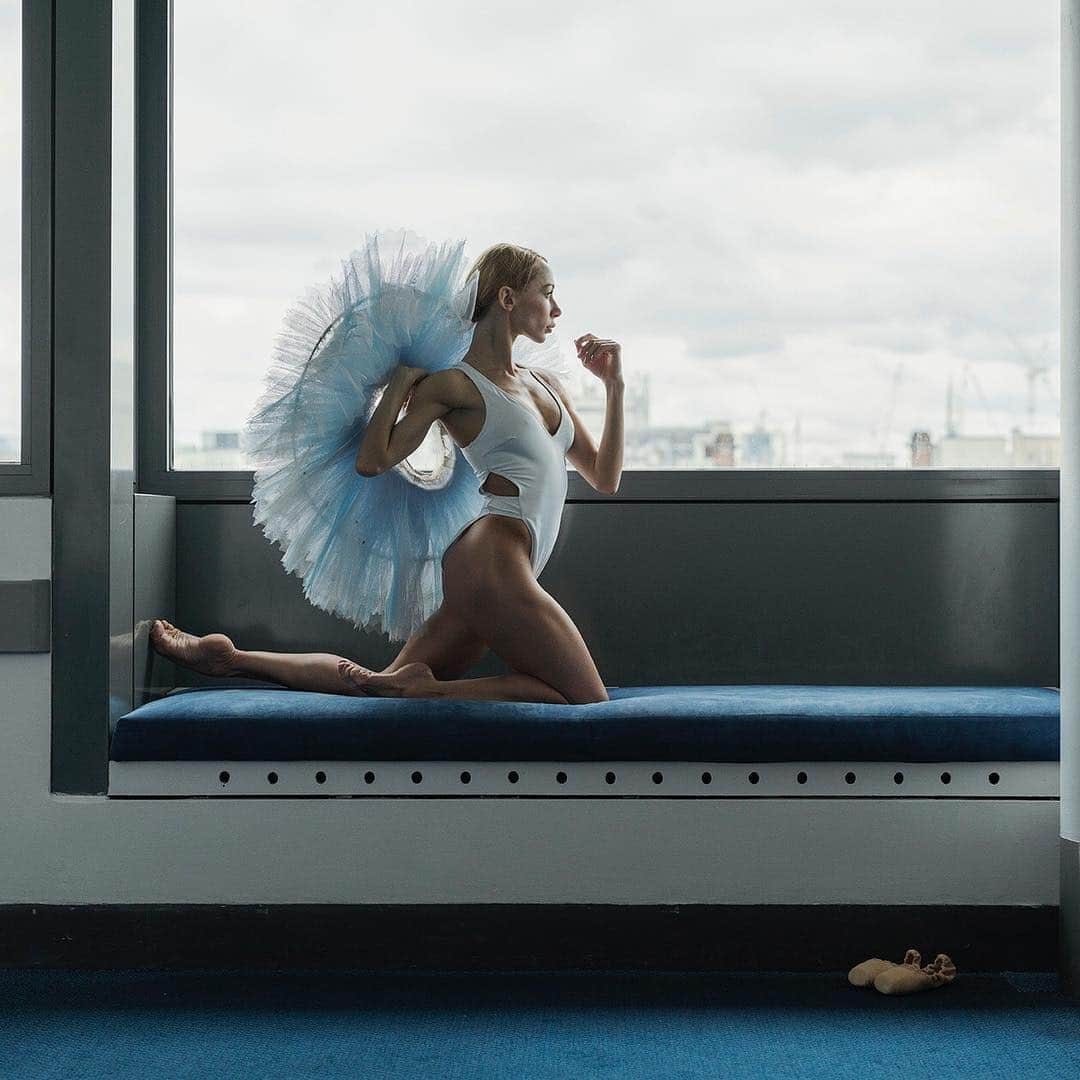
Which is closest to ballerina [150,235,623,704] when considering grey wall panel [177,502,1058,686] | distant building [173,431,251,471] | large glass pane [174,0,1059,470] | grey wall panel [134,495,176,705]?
grey wall panel [134,495,176,705]

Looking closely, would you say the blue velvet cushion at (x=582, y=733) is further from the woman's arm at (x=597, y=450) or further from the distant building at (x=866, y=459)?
the distant building at (x=866, y=459)

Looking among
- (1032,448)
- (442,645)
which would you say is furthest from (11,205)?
(1032,448)

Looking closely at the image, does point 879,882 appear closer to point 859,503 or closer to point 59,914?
point 859,503

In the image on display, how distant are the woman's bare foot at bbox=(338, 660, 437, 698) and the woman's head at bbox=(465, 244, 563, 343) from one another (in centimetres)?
77

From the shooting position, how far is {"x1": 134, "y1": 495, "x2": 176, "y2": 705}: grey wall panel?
2.80 metres

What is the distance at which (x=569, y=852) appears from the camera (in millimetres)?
2498

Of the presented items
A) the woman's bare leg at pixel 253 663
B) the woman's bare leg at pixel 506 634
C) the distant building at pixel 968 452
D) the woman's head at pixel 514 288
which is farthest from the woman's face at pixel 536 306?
the distant building at pixel 968 452

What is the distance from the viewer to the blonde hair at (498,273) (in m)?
2.71

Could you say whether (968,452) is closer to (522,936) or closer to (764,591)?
(764,591)

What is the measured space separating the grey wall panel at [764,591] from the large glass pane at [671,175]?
0.56 ft

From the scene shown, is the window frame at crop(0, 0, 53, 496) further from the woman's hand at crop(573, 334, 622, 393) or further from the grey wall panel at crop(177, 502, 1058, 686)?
the woman's hand at crop(573, 334, 622, 393)

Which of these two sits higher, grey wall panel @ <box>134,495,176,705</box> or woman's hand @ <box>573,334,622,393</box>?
woman's hand @ <box>573,334,622,393</box>

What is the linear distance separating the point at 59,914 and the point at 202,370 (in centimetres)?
140

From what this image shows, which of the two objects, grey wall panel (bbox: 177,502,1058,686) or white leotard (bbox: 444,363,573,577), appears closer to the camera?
white leotard (bbox: 444,363,573,577)
